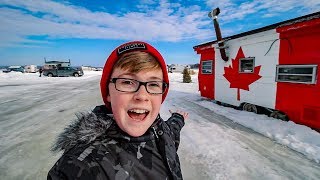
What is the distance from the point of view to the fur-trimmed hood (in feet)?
4.77

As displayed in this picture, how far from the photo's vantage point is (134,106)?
1.55 m

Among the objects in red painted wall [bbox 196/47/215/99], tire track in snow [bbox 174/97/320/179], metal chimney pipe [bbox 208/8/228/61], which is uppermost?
metal chimney pipe [bbox 208/8/228/61]

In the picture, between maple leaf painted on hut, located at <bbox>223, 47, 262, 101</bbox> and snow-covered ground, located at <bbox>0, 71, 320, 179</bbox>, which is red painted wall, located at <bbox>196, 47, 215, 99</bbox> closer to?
maple leaf painted on hut, located at <bbox>223, 47, 262, 101</bbox>

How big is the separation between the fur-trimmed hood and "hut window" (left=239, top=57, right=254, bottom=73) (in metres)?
7.85

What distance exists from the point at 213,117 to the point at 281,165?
3621mm

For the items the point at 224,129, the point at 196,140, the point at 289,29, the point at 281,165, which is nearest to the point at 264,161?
the point at 281,165

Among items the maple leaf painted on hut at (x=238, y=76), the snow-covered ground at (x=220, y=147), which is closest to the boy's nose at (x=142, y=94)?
the snow-covered ground at (x=220, y=147)

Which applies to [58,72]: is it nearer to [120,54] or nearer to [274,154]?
[274,154]

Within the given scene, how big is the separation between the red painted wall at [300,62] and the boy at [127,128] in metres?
5.99

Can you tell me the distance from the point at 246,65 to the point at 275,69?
5.03 ft

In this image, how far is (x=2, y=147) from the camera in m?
4.77

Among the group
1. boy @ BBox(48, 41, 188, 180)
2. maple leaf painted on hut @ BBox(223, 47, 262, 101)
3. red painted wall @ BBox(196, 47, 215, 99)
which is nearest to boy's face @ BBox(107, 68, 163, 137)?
boy @ BBox(48, 41, 188, 180)

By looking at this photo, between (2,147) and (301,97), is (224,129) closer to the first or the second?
(301,97)

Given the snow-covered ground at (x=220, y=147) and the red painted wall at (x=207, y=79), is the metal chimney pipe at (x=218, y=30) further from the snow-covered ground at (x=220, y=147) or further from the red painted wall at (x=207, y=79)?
the snow-covered ground at (x=220, y=147)
